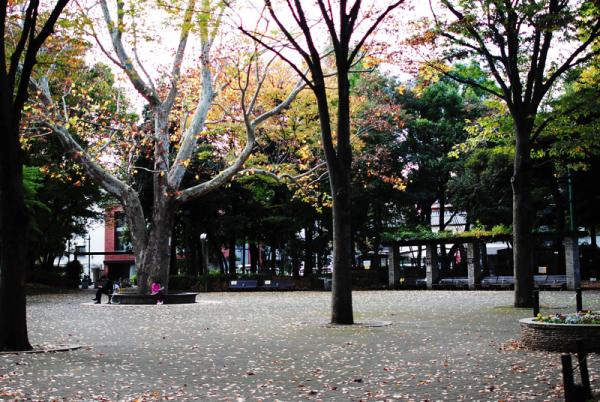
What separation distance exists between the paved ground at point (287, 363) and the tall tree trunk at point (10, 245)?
74 centimetres

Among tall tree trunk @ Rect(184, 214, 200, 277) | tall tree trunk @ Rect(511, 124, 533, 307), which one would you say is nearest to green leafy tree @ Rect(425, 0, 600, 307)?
tall tree trunk @ Rect(511, 124, 533, 307)

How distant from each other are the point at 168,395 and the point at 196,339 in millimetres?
6474

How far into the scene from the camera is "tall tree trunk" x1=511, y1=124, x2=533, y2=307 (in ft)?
68.6

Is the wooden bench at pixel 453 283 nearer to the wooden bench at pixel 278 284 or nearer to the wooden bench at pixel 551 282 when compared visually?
the wooden bench at pixel 551 282

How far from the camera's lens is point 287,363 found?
11141 mm

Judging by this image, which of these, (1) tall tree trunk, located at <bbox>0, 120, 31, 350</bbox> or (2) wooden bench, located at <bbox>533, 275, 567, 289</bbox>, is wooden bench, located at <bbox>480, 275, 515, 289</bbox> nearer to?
(2) wooden bench, located at <bbox>533, 275, 567, 289</bbox>

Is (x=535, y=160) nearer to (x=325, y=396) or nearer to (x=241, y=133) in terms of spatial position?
(x=241, y=133)

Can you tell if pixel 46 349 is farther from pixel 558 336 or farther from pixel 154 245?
pixel 154 245

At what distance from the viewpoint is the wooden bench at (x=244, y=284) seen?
44844mm

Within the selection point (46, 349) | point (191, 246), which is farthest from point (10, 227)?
point (191, 246)

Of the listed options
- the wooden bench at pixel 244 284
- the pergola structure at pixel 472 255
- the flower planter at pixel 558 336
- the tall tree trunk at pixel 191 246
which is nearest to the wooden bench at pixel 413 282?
the pergola structure at pixel 472 255

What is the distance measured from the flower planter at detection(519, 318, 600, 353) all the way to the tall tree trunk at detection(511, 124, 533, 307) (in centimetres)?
917

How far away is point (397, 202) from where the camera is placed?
45156 millimetres

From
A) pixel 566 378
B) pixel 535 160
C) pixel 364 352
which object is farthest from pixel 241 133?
pixel 566 378
